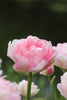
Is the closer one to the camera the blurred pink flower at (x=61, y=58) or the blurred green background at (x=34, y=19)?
the blurred pink flower at (x=61, y=58)

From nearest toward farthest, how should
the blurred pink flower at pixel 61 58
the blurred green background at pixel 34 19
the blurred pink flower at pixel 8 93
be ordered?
the blurred pink flower at pixel 8 93
the blurred pink flower at pixel 61 58
the blurred green background at pixel 34 19

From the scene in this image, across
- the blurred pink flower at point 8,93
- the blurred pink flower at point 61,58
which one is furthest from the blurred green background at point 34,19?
the blurred pink flower at point 8,93

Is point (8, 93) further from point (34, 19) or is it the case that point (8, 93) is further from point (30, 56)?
point (34, 19)

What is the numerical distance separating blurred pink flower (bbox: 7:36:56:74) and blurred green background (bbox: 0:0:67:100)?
170 inches

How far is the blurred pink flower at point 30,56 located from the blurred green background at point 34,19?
4.33 m

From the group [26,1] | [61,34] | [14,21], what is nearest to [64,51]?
[61,34]

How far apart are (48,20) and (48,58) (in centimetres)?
715

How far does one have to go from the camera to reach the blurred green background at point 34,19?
19.4 feet

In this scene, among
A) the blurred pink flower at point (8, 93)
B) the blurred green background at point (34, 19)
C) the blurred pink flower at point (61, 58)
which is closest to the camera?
the blurred pink flower at point (8, 93)

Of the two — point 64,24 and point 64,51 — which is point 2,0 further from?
point 64,51

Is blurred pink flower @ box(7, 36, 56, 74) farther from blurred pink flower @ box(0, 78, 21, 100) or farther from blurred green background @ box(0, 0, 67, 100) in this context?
blurred green background @ box(0, 0, 67, 100)

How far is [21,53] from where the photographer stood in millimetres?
348

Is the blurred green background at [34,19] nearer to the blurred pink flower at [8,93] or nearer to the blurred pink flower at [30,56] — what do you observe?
the blurred pink flower at [30,56]

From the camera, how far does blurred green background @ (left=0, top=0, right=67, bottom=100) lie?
592 centimetres
